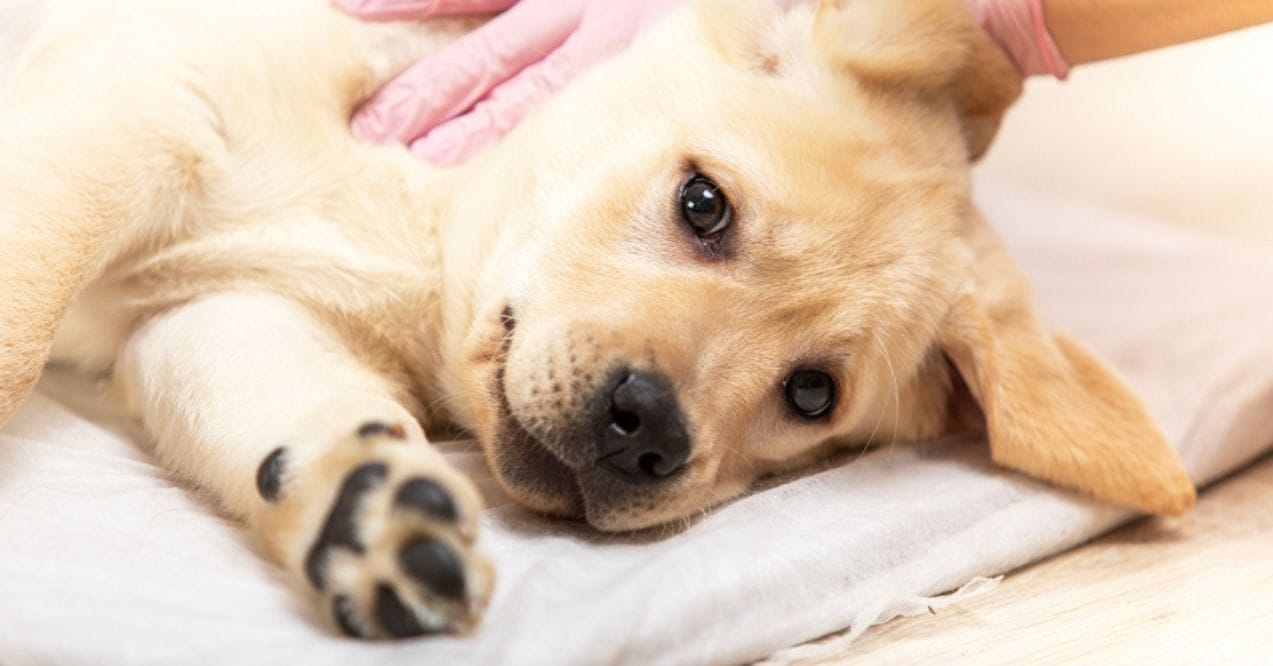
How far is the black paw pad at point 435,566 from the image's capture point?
56.9 inches

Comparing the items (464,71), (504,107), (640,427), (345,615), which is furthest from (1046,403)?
(345,615)

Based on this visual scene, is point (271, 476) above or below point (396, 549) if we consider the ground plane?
below

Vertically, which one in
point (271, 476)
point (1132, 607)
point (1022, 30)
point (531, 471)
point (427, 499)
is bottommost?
point (1132, 607)

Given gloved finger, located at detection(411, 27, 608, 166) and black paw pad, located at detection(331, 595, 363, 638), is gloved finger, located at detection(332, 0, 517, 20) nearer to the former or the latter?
gloved finger, located at detection(411, 27, 608, 166)

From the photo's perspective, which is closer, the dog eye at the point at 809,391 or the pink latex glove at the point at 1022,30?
the dog eye at the point at 809,391

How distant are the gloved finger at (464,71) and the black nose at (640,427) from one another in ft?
3.04

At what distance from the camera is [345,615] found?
1.51m

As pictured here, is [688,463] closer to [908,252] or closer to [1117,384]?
[908,252]

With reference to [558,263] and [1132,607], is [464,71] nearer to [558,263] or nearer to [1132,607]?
[558,263]

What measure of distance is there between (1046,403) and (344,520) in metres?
1.52

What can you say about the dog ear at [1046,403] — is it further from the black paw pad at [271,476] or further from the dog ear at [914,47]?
the black paw pad at [271,476]

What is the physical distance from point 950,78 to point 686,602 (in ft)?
4.57

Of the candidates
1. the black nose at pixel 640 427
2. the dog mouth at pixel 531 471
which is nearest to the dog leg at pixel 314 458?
the dog mouth at pixel 531 471

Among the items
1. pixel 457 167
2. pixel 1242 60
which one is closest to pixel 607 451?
pixel 457 167
